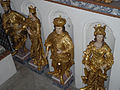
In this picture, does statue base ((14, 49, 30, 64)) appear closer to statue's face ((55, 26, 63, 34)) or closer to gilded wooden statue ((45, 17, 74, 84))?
gilded wooden statue ((45, 17, 74, 84))

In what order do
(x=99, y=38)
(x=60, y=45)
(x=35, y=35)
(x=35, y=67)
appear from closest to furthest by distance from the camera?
(x=99, y=38) → (x=60, y=45) → (x=35, y=35) → (x=35, y=67)

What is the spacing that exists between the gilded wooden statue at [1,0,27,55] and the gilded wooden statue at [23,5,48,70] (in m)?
0.59

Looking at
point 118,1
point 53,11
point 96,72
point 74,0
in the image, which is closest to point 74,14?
point 74,0

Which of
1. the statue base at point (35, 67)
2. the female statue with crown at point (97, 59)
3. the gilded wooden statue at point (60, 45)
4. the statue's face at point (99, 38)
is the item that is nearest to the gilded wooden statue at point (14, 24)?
the statue base at point (35, 67)

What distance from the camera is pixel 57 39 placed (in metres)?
4.64

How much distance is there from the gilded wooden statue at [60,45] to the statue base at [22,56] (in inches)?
79.8

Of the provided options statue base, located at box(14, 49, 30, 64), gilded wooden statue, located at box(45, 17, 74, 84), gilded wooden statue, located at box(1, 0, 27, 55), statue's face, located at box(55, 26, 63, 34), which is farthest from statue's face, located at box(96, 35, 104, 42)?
statue base, located at box(14, 49, 30, 64)

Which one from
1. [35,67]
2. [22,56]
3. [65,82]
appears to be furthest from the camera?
[22,56]

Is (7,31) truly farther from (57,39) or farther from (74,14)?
(74,14)

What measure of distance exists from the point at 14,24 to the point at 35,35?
1084mm

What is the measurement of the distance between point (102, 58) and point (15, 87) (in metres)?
3.25

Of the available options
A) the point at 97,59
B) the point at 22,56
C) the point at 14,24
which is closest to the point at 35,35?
the point at 14,24

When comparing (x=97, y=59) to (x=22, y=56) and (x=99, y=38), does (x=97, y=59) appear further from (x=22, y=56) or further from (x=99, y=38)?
(x=22, y=56)

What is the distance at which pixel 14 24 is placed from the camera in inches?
237
